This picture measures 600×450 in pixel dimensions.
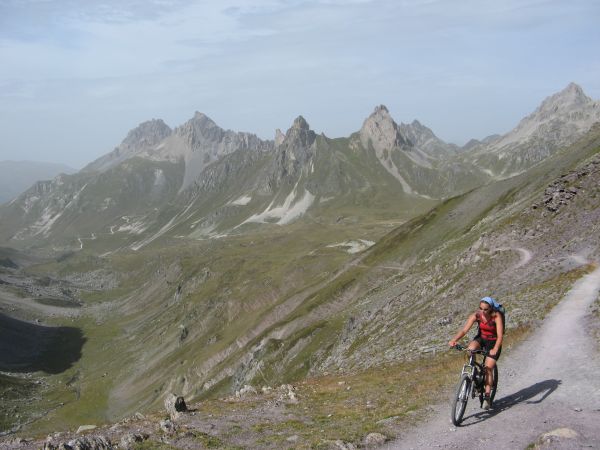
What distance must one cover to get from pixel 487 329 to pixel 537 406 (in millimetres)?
3341

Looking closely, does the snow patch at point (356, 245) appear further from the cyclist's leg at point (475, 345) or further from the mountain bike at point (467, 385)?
the mountain bike at point (467, 385)

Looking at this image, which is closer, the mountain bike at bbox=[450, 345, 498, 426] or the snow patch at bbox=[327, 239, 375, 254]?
the mountain bike at bbox=[450, 345, 498, 426]

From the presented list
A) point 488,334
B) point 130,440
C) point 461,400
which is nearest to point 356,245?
point 130,440

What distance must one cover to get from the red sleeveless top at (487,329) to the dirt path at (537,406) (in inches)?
113

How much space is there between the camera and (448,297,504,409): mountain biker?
63.8ft

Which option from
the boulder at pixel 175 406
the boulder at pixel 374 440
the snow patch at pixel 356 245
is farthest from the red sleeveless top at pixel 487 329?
the snow patch at pixel 356 245

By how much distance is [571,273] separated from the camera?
40406 mm

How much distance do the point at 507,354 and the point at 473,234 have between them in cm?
5886

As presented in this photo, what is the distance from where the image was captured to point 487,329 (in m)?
19.8

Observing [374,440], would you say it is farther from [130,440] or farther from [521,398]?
[130,440]

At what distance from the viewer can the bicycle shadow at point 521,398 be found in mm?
19859

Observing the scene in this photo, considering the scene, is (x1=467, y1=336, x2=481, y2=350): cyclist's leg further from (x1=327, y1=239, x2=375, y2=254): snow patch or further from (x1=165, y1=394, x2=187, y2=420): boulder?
(x1=327, y1=239, x2=375, y2=254): snow patch

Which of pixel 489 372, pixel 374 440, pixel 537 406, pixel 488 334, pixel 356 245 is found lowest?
pixel 356 245

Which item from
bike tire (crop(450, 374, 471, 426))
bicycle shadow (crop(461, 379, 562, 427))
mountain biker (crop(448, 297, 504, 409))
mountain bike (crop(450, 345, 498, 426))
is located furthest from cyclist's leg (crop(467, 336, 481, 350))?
bicycle shadow (crop(461, 379, 562, 427))
